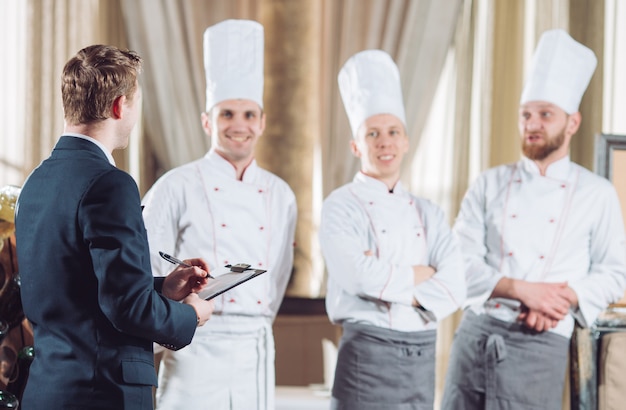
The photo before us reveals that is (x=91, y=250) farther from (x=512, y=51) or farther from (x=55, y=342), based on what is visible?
(x=512, y=51)

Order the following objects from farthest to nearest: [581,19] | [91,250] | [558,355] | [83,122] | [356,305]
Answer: [581,19]
[558,355]
[356,305]
[83,122]
[91,250]

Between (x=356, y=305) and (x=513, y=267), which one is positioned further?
(x=513, y=267)

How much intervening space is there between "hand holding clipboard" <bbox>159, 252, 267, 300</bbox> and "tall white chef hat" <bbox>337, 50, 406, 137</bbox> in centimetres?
112

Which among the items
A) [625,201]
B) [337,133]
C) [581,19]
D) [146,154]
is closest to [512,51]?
[581,19]

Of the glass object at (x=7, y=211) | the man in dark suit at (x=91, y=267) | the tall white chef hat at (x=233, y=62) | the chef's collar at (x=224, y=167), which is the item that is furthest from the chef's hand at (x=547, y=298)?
the glass object at (x=7, y=211)

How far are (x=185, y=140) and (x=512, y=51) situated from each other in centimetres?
162

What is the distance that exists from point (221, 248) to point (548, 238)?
3.65ft

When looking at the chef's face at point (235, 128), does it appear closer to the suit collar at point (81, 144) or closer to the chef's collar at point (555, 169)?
the chef's collar at point (555, 169)

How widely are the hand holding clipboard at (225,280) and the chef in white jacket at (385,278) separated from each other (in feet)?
2.47

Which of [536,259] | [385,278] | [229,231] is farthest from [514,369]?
[229,231]

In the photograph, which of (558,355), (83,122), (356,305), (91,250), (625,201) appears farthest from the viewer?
(625,201)

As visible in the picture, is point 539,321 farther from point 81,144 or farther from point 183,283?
point 81,144

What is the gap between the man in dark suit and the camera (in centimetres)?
163

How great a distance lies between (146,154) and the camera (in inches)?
168
